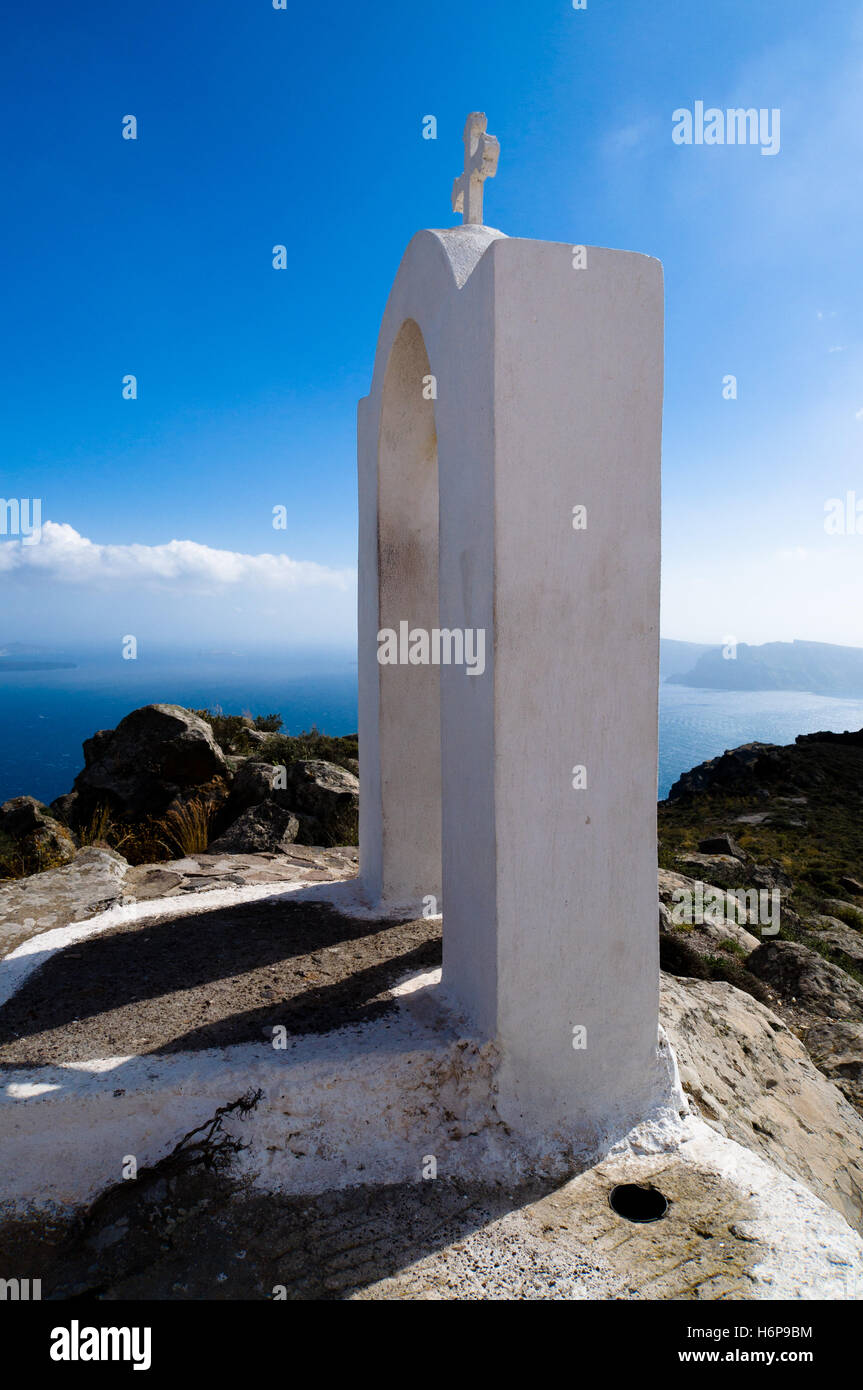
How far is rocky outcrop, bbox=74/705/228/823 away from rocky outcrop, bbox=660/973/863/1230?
5838mm

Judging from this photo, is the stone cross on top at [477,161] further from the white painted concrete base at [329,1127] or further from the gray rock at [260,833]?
the gray rock at [260,833]

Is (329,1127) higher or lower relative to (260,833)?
lower

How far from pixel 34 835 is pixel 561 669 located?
6.20 metres

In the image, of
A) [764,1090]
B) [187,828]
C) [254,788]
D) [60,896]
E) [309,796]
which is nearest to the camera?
[764,1090]

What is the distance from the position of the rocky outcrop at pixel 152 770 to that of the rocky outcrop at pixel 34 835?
2.29 feet

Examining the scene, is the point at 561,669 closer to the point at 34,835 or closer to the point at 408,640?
the point at 408,640

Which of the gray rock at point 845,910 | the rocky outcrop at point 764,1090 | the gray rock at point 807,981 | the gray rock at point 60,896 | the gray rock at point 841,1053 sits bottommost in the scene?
the gray rock at point 845,910

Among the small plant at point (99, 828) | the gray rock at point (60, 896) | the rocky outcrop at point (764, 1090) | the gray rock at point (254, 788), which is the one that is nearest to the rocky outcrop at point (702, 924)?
the rocky outcrop at point (764, 1090)

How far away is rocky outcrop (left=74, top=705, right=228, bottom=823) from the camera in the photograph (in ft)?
28.0

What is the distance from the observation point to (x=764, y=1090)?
3600mm

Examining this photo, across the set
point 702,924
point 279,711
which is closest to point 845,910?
point 702,924

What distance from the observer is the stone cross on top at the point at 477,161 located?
159 inches

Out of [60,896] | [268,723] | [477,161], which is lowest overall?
[60,896]

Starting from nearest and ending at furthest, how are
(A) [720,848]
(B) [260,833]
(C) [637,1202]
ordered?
(C) [637,1202], (B) [260,833], (A) [720,848]
